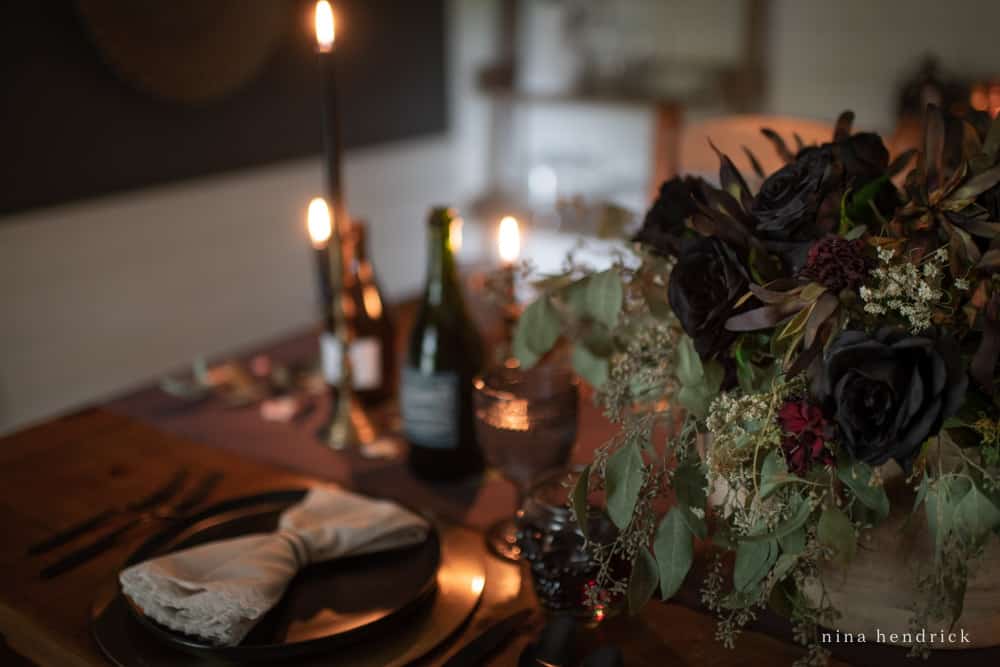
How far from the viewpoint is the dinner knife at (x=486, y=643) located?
78 centimetres

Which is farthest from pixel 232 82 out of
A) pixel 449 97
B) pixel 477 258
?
pixel 477 258

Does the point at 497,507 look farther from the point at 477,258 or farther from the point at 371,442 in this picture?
the point at 477,258

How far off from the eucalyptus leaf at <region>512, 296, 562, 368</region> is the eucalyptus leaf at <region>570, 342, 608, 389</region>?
32 mm

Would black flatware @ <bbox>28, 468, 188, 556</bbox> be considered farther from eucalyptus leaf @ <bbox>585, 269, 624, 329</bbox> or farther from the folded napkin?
eucalyptus leaf @ <bbox>585, 269, 624, 329</bbox>

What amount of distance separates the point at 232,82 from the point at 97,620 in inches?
90.1

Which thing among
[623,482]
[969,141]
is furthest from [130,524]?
[969,141]

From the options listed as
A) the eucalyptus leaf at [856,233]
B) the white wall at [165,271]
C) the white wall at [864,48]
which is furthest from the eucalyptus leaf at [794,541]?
the white wall at [864,48]

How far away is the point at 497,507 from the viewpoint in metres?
1.07

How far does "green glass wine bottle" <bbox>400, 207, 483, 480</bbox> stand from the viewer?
1107mm

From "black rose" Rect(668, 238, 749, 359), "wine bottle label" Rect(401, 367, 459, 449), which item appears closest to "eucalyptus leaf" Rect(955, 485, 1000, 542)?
"black rose" Rect(668, 238, 749, 359)

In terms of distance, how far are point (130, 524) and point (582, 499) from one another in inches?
20.8

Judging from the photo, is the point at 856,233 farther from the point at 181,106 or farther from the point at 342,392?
the point at 181,106

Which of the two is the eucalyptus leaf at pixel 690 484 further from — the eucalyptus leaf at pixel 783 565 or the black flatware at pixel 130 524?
the black flatware at pixel 130 524

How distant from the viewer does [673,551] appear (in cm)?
76
